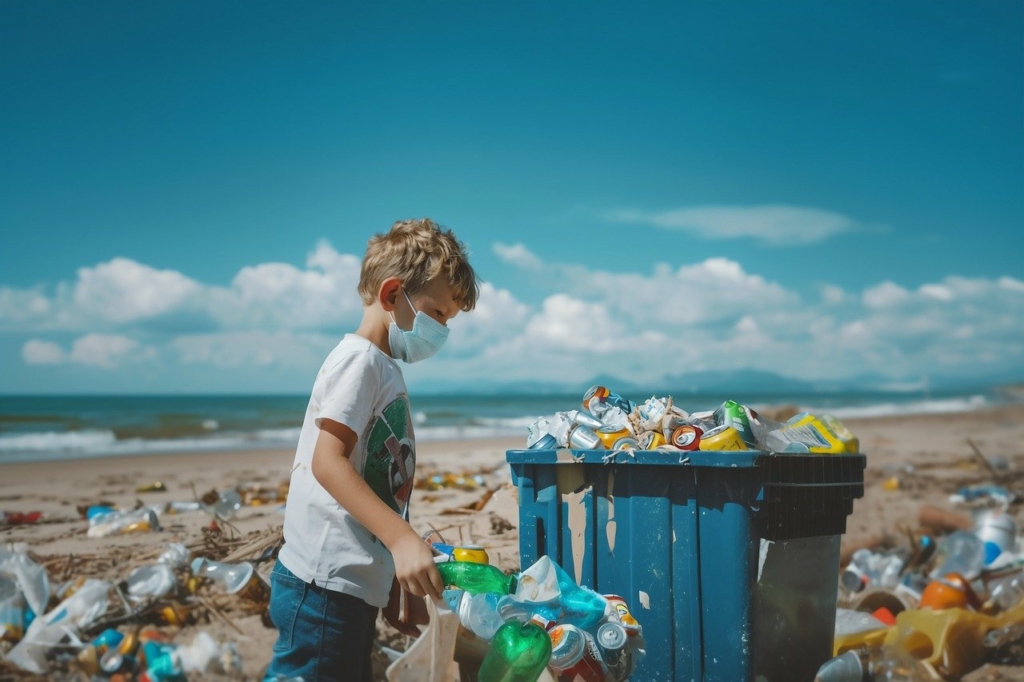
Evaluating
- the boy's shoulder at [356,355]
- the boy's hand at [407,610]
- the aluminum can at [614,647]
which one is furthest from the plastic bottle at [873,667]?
the boy's shoulder at [356,355]

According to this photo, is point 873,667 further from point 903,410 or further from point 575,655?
point 903,410

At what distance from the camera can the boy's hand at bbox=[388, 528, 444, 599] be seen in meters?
1.99

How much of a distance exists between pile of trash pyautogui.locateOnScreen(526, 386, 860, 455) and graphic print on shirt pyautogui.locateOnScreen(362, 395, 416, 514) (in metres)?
0.98

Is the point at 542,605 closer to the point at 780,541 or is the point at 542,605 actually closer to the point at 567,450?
the point at 567,450

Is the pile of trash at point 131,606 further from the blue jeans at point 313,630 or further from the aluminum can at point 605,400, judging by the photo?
the aluminum can at point 605,400

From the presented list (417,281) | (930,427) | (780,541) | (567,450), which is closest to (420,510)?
(567,450)

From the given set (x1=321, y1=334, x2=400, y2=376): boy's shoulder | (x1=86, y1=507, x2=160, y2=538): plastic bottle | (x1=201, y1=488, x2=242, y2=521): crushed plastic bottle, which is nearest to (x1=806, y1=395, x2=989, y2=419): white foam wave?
(x1=201, y1=488, x2=242, y2=521): crushed plastic bottle

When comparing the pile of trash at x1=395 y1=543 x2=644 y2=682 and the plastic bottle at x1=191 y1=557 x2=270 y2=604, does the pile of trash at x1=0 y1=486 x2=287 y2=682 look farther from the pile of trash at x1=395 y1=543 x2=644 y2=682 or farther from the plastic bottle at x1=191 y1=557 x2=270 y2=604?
the pile of trash at x1=395 y1=543 x2=644 y2=682

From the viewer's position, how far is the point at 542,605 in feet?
9.18

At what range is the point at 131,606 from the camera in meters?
3.50

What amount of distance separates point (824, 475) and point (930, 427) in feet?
67.4

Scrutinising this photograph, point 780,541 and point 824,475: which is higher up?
point 824,475

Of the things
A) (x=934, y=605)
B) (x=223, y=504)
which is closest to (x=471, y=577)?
(x=934, y=605)

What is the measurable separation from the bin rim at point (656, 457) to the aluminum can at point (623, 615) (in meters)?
0.50
